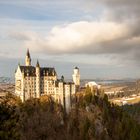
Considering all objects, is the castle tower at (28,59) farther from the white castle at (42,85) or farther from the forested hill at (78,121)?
the forested hill at (78,121)

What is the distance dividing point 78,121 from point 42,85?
2097cm

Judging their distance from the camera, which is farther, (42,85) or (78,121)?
(42,85)

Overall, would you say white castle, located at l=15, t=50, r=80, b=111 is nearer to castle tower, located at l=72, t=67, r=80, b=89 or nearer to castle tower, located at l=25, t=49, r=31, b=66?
castle tower, located at l=72, t=67, r=80, b=89

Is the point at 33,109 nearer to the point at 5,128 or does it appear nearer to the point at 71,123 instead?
the point at 71,123

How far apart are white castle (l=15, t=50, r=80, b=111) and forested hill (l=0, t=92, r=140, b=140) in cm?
364

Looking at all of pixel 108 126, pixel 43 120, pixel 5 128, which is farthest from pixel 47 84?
pixel 5 128

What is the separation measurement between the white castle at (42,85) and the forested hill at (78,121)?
11.9 feet

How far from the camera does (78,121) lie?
107 meters

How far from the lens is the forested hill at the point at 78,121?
323 ft

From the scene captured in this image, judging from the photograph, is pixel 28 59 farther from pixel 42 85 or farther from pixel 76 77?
pixel 76 77

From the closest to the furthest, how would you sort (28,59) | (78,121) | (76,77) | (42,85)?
(78,121)
(42,85)
(76,77)
(28,59)

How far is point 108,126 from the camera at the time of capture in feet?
350

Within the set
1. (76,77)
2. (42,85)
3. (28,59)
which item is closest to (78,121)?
(42,85)

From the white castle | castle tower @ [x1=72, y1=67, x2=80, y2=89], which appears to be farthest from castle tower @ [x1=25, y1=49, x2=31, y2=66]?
castle tower @ [x1=72, y1=67, x2=80, y2=89]
